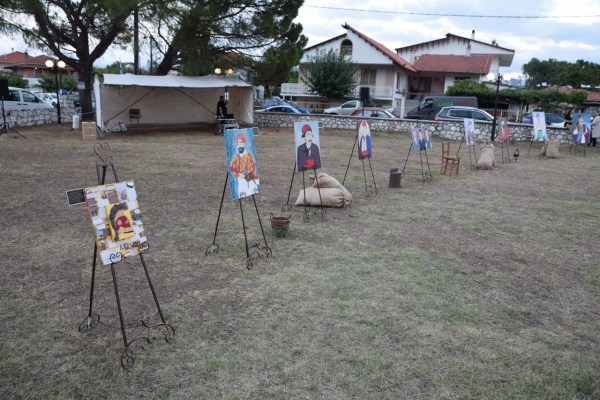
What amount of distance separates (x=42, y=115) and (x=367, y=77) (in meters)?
24.6

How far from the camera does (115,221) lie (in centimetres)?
327

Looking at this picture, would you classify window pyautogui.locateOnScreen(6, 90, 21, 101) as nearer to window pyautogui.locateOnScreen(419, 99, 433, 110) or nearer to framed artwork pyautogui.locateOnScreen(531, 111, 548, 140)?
window pyautogui.locateOnScreen(419, 99, 433, 110)

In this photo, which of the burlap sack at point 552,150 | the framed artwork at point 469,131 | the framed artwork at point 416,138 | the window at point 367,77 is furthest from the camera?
the window at point 367,77

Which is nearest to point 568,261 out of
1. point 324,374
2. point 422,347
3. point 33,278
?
point 422,347

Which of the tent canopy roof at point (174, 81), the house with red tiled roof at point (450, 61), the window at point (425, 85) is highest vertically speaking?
the house with red tiled roof at point (450, 61)

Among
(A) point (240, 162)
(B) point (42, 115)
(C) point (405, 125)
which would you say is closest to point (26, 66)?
(B) point (42, 115)

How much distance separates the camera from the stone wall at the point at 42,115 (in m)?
17.2

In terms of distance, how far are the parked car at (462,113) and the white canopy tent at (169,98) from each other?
8.15 metres

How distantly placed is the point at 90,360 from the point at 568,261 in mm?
5148

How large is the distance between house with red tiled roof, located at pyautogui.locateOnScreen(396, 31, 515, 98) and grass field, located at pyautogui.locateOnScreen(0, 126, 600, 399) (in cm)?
3087

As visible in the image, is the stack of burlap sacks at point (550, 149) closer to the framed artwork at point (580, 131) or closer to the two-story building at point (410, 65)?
the framed artwork at point (580, 131)

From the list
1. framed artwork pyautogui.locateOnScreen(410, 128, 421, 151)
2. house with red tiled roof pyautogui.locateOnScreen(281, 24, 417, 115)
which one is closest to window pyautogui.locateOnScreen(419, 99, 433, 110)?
house with red tiled roof pyautogui.locateOnScreen(281, 24, 417, 115)

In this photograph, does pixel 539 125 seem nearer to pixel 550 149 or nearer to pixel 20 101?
pixel 550 149

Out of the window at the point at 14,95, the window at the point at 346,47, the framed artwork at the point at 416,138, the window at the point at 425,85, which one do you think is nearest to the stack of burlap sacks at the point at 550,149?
the framed artwork at the point at 416,138
